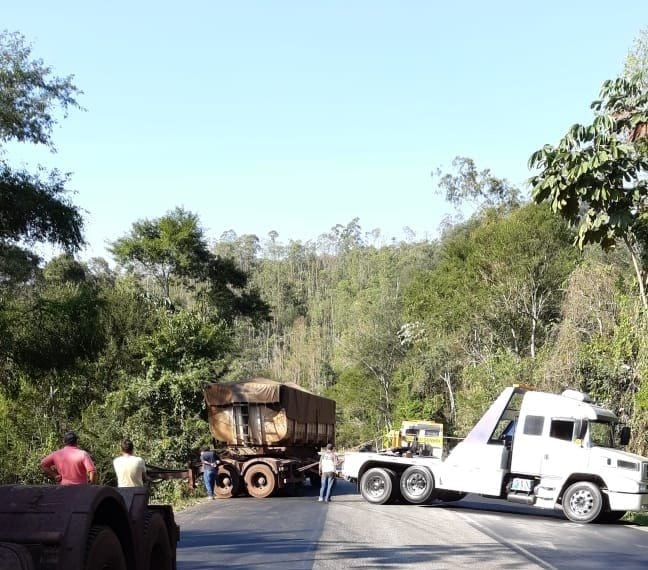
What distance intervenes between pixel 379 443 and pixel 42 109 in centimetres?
4456

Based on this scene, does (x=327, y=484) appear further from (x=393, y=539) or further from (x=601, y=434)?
(x=393, y=539)

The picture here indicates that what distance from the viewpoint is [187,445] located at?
30.7m

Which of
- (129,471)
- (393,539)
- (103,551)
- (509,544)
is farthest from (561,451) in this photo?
(103,551)

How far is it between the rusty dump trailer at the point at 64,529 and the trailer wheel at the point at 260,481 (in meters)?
19.0

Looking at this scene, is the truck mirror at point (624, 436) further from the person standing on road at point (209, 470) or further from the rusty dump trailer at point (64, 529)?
the rusty dump trailer at point (64, 529)

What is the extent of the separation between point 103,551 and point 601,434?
16.4 meters

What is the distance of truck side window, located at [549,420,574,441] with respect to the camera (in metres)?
19.9

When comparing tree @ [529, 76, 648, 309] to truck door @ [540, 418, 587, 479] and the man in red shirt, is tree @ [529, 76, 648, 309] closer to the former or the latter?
truck door @ [540, 418, 587, 479]

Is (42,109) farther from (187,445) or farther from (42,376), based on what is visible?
(187,445)

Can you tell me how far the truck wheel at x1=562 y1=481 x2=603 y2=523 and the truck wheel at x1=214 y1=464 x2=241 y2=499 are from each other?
980 centimetres

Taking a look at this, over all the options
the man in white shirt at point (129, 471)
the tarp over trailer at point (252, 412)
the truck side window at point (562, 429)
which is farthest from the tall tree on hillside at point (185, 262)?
the man in white shirt at point (129, 471)

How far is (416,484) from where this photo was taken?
70.4 feet

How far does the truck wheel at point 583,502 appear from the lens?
742 inches

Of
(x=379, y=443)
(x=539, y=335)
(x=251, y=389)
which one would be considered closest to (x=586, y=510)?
(x=251, y=389)
